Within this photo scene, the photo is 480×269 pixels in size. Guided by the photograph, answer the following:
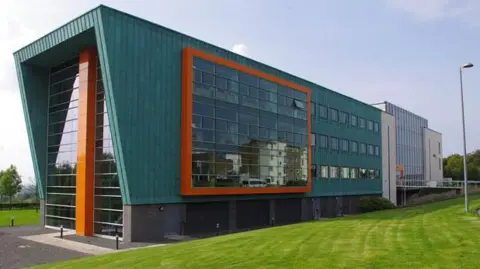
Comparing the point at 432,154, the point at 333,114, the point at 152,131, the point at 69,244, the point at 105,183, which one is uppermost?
the point at 333,114

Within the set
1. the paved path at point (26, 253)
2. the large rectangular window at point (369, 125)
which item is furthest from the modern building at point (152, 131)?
the large rectangular window at point (369, 125)

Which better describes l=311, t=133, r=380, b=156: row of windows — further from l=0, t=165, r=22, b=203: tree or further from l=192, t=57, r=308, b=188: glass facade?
l=0, t=165, r=22, b=203: tree

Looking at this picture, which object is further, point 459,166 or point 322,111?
point 459,166

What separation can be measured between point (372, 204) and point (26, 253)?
129ft

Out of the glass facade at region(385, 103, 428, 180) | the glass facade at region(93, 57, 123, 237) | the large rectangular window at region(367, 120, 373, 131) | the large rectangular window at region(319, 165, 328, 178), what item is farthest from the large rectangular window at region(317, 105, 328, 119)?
the glass facade at region(385, 103, 428, 180)

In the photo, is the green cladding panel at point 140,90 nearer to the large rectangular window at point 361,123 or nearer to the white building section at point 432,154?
the large rectangular window at point 361,123

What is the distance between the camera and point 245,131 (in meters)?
34.3

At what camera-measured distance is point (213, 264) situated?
42.1 feet

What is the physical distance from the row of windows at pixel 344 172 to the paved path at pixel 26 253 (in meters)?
27.2

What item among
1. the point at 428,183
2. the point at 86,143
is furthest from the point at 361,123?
the point at 86,143

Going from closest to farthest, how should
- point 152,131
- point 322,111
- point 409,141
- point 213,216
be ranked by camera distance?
point 152,131 < point 213,216 < point 322,111 < point 409,141

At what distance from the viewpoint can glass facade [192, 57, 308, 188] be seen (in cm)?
3033

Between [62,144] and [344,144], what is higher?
[344,144]

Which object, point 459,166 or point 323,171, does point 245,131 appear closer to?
point 323,171
